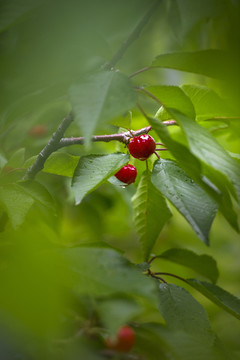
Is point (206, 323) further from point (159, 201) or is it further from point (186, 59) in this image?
point (186, 59)

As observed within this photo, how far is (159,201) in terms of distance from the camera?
0.76 metres

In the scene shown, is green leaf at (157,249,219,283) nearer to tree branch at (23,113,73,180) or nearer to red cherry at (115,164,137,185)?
red cherry at (115,164,137,185)

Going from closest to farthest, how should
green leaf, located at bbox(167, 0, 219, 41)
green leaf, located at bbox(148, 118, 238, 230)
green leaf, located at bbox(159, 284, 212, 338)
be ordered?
1. green leaf, located at bbox(148, 118, 238, 230)
2. green leaf, located at bbox(159, 284, 212, 338)
3. green leaf, located at bbox(167, 0, 219, 41)

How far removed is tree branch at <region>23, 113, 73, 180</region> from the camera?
0.66 metres

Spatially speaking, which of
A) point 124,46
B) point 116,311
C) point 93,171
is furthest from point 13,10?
point 116,311

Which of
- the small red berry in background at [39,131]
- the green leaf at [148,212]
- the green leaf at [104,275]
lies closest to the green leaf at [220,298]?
the green leaf at [148,212]

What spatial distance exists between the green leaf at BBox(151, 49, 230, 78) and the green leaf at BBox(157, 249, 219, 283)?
1.44 feet

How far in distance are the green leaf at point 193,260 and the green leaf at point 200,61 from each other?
0.44 meters

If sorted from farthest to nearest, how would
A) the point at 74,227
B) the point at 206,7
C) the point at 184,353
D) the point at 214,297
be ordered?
the point at 74,227, the point at 206,7, the point at 214,297, the point at 184,353

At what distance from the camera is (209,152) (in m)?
0.52

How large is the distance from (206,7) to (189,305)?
31.9 inches

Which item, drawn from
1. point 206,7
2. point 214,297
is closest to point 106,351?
point 214,297

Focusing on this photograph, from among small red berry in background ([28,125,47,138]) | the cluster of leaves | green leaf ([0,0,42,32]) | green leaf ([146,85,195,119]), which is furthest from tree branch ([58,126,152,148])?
small red berry in background ([28,125,47,138])

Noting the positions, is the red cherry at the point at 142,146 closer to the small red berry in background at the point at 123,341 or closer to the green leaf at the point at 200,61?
the green leaf at the point at 200,61
